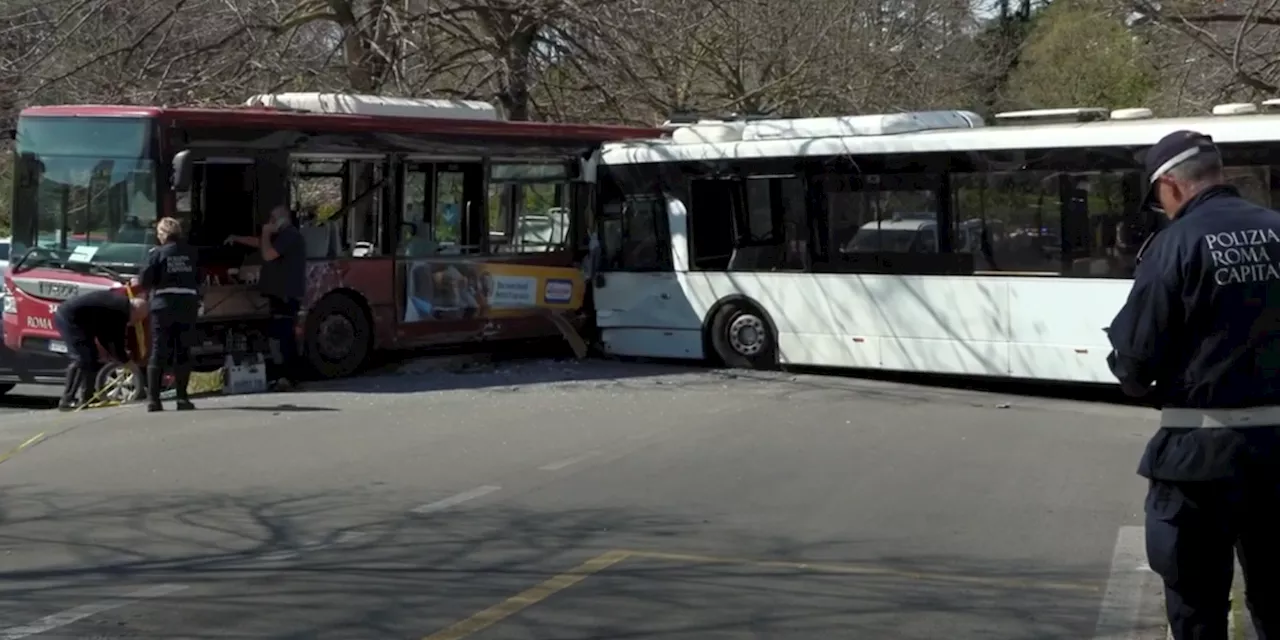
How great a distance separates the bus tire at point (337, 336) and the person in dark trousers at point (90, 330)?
74.2 inches

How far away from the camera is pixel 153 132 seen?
15.4 m

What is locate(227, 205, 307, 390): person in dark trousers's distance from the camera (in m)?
15.8

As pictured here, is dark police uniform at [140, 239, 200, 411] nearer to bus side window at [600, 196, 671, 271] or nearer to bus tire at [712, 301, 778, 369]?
bus side window at [600, 196, 671, 271]

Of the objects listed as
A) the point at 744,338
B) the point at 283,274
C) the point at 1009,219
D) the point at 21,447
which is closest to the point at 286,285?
the point at 283,274

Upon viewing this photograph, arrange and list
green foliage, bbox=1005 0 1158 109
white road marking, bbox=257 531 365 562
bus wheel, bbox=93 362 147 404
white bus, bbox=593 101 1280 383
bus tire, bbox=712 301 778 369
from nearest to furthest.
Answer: white road marking, bbox=257 531 365 562 < white bus, bbox=593 101 1280 383 < bus wheel, bbox=93 362 147 404 < bus tire, bbox=712 301 778 369 < green foliage, bbox=1005 0 1158 109

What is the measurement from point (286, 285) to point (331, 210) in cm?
164

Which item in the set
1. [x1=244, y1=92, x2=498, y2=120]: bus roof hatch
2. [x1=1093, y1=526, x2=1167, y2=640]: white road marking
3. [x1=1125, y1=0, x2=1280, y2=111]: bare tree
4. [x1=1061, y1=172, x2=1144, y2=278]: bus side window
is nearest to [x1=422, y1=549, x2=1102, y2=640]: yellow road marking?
[x1=1093, y1=526, x2=1167, y2=640]: white road marking

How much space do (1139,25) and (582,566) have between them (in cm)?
1688

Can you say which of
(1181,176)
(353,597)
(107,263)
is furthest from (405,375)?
(1181,176)

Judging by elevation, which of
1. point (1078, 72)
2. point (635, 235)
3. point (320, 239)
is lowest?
point (320, 239)

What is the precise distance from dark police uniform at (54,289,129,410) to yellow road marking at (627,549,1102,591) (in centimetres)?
837

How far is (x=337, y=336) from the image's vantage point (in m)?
17.1

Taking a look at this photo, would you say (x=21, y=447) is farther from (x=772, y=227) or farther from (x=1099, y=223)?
(x=1099, y=223)

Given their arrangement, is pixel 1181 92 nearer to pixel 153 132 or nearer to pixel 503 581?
pixel 153 132
